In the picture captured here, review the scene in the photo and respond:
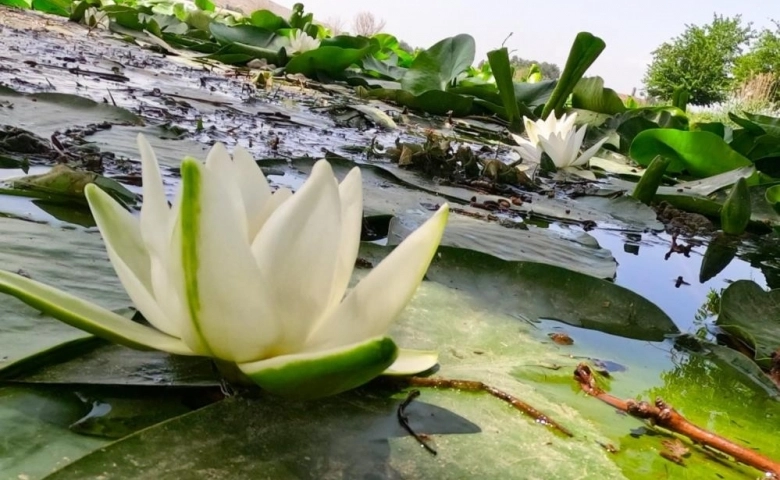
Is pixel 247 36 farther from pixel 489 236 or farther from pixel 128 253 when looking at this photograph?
pixel 128 253

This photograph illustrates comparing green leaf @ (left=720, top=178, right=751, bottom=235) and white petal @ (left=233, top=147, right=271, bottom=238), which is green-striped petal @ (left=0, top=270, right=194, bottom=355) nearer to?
white petal @ (left=233, top=147, right=271, bottom=238)

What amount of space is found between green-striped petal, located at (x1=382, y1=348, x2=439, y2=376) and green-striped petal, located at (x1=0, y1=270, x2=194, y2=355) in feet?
0.58

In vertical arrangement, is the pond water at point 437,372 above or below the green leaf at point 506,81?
below

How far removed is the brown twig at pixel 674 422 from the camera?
596 mm

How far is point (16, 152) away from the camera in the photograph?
1259mm

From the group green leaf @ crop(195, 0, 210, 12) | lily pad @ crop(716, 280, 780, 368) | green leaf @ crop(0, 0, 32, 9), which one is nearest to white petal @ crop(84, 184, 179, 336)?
lily pad @ crop(716, 280, 780, 368)

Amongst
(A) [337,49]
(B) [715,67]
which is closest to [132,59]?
(A) [337,49]

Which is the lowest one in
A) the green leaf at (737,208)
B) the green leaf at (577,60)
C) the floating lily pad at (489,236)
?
the floating lily pad at (489,236)

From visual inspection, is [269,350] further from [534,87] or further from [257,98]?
[534,87]

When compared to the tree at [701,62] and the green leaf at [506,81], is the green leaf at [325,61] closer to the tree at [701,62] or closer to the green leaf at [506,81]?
the green leaf at [506,81]

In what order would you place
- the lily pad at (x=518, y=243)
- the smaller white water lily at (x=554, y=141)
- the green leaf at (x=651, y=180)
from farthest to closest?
1. the smaller white water lily at (x=554, y=141)
2. the green leaf at (x=651, y=180)
3. the lily pad at (x=518, y=243)

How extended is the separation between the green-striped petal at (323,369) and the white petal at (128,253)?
0.32 ft

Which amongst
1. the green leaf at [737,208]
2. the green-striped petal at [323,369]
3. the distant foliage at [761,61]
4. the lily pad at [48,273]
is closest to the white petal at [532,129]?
the green leaf at [737,208]

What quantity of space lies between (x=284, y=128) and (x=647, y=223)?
130 centimetres
